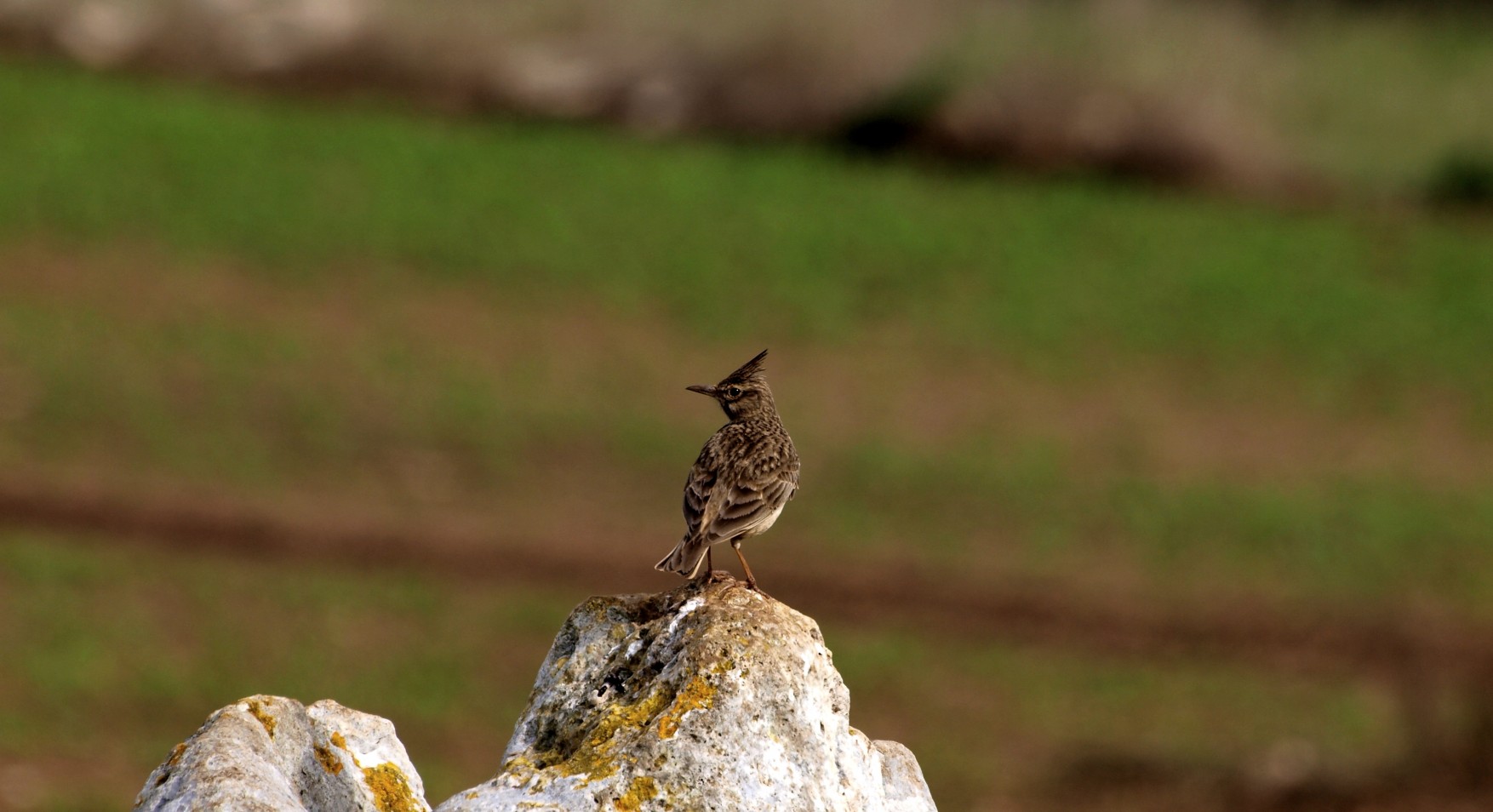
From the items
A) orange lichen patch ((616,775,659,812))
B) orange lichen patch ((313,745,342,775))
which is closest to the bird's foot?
orange lichen patch ((616,775,659,812))

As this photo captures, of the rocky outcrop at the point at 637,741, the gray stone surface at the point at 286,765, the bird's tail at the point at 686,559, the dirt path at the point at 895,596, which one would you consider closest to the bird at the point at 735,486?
the bird's tail at the point at 686,559

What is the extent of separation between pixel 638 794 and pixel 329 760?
32.5 inches

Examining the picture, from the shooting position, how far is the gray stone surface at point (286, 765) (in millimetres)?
4090

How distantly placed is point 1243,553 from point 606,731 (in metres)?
16.5

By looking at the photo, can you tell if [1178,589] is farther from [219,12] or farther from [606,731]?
[219,12]

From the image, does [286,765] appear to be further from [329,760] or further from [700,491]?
[700,491]

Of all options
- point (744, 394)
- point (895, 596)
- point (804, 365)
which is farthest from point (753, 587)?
point (804, 365)

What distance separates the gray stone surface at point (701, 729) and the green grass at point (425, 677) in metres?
8.96

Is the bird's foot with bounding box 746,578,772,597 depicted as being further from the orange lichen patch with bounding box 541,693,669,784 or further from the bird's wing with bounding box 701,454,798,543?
the bird's wing with bounding box 701,454,798,543

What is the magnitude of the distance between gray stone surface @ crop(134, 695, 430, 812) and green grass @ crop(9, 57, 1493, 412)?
66.7ft

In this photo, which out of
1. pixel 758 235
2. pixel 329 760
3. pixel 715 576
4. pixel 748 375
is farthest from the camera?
pixel 758 235

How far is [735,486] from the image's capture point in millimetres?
6137

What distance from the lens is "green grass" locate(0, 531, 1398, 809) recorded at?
14391 mm

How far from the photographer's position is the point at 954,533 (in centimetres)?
2000
